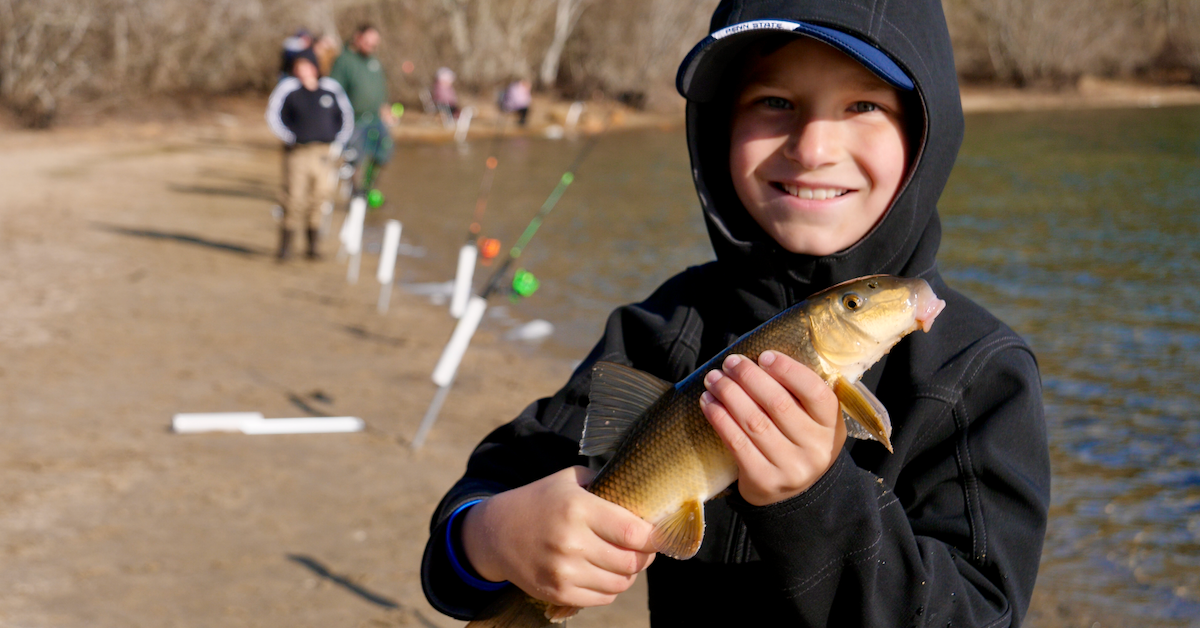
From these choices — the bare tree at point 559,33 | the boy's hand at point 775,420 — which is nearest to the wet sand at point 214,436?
the boy's hand at point 775,420

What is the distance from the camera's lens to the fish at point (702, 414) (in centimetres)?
136

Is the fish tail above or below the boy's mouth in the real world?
below

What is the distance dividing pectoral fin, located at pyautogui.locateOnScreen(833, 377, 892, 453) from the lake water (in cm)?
360

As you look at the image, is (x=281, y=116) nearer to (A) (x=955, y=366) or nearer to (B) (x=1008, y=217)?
(A) (x=955, y=366)

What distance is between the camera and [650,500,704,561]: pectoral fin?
1.43 metres

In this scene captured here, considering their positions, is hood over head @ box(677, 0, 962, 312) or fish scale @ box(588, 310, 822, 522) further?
hood over head @ box(677, 0, 962, 312)

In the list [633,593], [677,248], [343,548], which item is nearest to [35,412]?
[343,548]

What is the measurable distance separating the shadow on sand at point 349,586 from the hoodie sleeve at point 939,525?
2.72m

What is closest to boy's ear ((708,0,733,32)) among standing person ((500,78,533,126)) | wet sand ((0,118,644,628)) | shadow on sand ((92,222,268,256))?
wet sand ((0,118,644,628))

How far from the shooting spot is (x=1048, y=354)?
8.26m

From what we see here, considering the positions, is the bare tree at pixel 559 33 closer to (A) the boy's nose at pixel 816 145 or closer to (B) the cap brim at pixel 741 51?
(B) the cap brim at pixel 741 51

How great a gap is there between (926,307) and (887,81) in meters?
0.47

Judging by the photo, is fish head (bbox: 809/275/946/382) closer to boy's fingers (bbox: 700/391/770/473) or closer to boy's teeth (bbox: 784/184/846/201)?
boy's fingers (bbox: 700/391/770/473)

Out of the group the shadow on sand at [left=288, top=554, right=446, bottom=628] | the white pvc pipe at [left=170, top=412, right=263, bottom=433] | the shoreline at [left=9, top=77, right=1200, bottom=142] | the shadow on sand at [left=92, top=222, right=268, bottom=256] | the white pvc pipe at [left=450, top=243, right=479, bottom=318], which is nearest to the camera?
the shadow on sand at [left=288, top=554, right=446, bottom=628]
